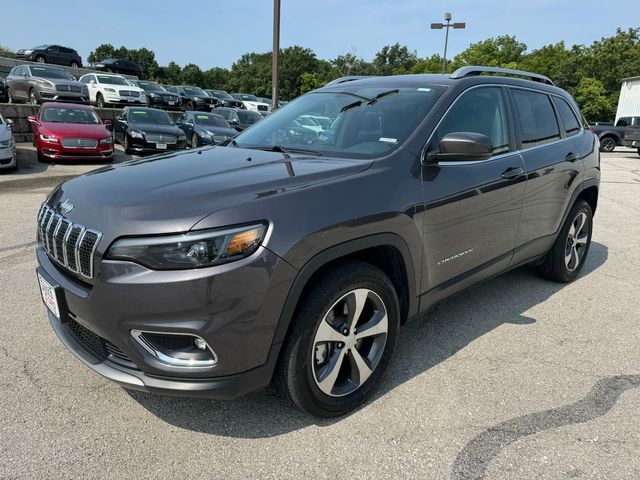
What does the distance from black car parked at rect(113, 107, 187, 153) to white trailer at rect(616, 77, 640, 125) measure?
3528 cm

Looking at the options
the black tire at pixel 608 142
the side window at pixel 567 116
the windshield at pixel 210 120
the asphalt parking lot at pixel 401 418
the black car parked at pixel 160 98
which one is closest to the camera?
the asphalt parking lot at pixel 401 418

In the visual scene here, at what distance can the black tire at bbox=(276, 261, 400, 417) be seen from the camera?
2277 millimetres

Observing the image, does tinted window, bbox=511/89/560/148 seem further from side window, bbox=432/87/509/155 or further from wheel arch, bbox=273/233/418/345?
wheel arch, bbox=273/233/418/345

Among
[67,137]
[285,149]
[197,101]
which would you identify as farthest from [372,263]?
[197,101]

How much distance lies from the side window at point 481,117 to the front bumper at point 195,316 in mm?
1500

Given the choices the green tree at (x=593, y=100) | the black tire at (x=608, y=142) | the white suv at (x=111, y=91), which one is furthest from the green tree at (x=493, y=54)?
the white suv at (x=111, y=91)

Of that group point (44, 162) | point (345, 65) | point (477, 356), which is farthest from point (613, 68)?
point (477, 356)

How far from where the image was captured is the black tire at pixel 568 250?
452cm

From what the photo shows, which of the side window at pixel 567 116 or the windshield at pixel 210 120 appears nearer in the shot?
the side window at pixel 567 116

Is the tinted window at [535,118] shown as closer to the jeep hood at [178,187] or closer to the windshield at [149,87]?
the jeep hood at [178,187]

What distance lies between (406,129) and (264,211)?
49.8 inches

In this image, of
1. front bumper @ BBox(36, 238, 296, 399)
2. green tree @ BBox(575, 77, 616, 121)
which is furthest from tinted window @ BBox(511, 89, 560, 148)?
green tree @ BBox(575, 77, 616, 121)

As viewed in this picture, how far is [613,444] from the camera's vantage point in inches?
96.4

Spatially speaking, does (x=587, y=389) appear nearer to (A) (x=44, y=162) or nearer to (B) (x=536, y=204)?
(B) (x=536, y=204)
